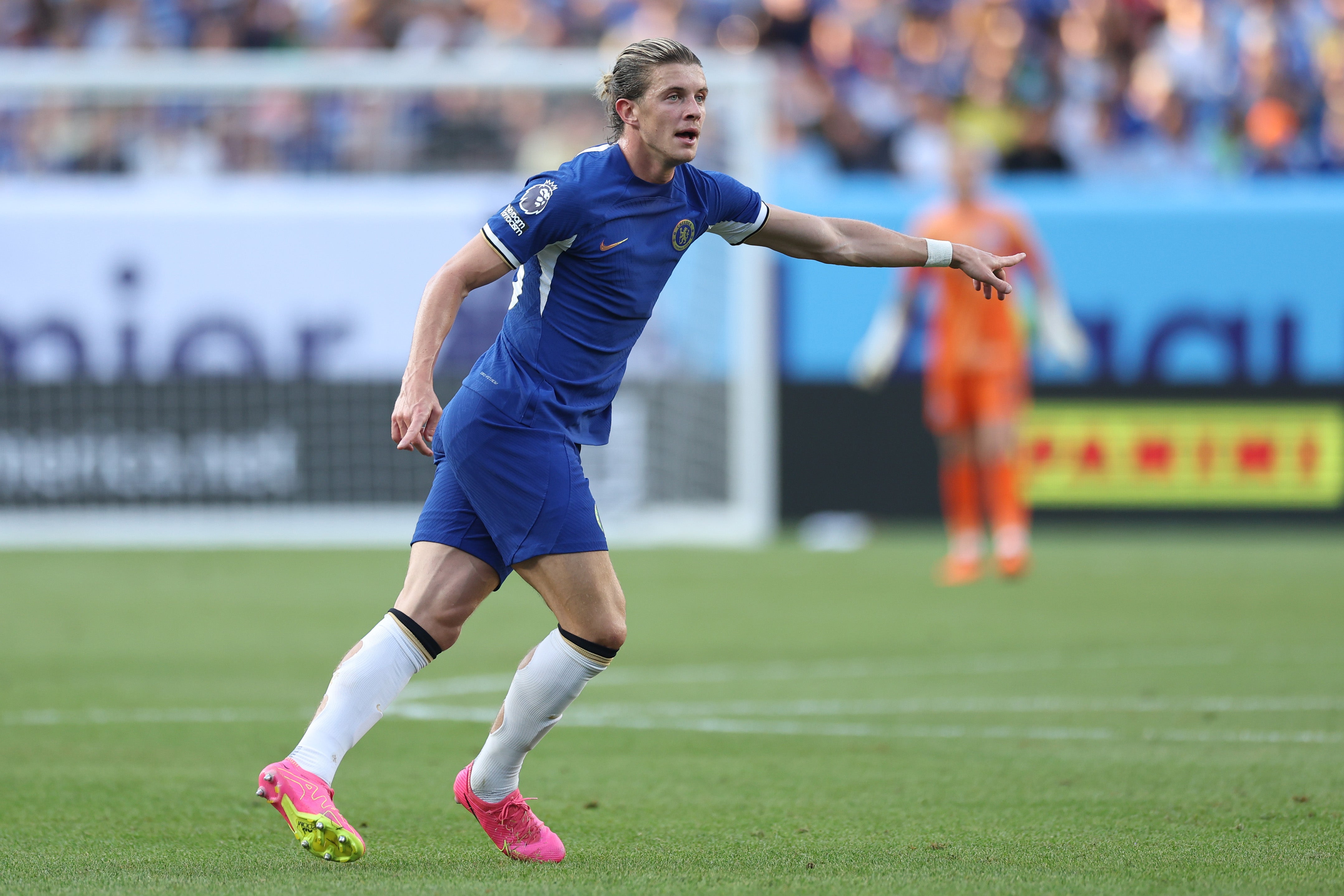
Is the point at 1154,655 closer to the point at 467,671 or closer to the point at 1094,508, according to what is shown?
the point at 467,671

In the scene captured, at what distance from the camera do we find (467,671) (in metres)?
8.40

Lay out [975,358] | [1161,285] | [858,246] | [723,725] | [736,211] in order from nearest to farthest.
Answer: [736,211]
[858,246]
[723,725]
[975,358]
[1161,285]

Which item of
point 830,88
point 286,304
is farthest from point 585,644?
point 830,88

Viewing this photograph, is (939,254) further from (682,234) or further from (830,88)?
(830,88)

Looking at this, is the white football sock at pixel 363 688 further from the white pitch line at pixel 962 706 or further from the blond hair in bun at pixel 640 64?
the white pitch line at pixel 962 706

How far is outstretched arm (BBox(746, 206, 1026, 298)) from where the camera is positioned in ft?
16.4

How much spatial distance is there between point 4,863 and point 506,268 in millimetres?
1965

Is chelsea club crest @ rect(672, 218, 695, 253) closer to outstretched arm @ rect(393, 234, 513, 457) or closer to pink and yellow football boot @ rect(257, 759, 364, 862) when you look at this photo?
outstretched arm @ rect(393, 234, 513, 457)

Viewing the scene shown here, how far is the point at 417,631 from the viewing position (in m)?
4.60

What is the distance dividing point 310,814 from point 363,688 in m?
0.38

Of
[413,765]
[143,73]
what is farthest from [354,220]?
[413,765]

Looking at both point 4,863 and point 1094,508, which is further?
point 1094,508

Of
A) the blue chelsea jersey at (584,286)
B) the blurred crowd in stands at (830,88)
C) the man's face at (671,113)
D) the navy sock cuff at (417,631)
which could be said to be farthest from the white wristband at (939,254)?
the blurred crowd in stands at (830,88)

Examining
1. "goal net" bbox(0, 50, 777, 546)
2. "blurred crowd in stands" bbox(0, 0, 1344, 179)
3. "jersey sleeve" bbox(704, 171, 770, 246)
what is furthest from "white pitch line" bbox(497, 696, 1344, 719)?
"blurred crowd in stands" bbox(0, 0, 1344, 179)
